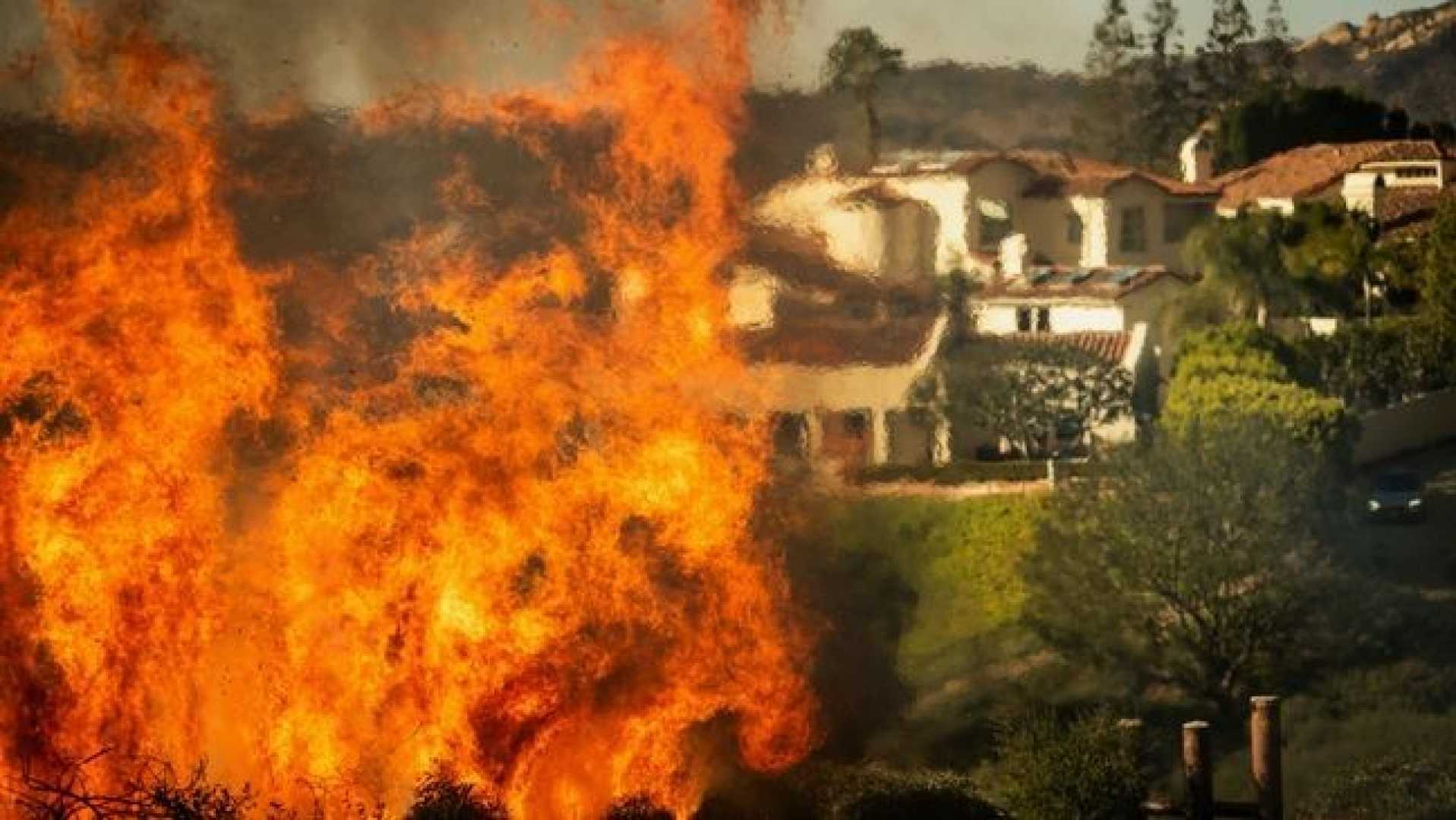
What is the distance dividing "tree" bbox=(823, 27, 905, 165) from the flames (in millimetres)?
12466

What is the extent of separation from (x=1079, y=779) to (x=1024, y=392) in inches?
1242

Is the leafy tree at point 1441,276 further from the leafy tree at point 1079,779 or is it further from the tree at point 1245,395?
the leafy tree at point 1079,779

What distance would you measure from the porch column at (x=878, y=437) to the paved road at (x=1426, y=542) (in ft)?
34.7

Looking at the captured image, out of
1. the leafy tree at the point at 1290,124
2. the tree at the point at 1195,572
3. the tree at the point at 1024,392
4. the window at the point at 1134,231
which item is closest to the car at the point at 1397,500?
the tree at the point at 1195,572

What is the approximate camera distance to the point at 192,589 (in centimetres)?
2912

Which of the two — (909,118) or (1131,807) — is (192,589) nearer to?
(1131,807)

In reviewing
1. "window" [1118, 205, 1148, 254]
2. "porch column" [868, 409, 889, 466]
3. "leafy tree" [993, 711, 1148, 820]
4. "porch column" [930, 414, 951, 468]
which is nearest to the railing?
"leafy tree" [993, 711, 1148, 820]

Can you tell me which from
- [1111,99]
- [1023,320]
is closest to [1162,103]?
[1111,99]

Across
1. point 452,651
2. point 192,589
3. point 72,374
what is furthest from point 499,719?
point 72,374

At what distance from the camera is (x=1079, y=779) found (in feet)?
101

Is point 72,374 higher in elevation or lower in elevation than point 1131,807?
higher

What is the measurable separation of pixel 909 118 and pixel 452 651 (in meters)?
53.4

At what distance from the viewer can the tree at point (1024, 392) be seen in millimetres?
61188

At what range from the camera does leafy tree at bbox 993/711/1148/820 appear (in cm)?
3066
